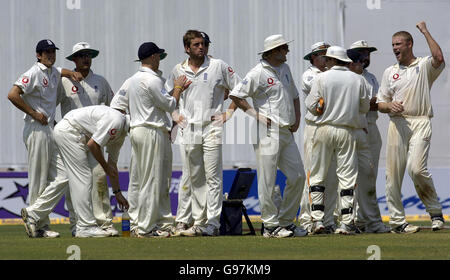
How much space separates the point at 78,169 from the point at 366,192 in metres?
3.66

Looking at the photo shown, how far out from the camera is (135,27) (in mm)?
18609

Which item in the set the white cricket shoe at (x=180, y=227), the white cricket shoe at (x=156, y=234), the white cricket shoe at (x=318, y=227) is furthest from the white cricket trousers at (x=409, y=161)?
the white cricket shoe at (x=156, y=234)

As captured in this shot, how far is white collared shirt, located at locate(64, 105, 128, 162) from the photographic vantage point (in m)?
11.1

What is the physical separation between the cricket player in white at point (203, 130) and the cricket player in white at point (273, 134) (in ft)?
2.32

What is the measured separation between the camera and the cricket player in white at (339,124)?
11.6 meters

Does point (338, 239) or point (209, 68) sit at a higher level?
point (209, 68)

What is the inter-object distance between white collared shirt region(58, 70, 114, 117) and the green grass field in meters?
2.08

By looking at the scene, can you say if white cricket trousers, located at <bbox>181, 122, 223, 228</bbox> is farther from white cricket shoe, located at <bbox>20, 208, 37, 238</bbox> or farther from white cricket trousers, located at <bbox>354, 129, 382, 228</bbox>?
white cricket shoe, located at <bbox>20, 208, 37, 238</bbox>

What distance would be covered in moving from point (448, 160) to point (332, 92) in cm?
740

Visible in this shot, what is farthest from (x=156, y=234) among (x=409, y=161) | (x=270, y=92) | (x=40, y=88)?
(x=409, y=161)

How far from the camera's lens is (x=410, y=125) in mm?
12438

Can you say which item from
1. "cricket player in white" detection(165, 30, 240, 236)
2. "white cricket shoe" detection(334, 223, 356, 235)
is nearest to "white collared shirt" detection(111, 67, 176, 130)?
"cricket player in white" detection(165, 30, 240, 236)
